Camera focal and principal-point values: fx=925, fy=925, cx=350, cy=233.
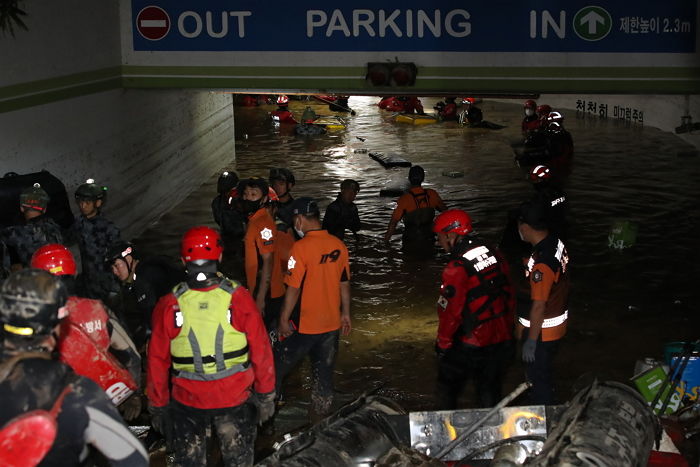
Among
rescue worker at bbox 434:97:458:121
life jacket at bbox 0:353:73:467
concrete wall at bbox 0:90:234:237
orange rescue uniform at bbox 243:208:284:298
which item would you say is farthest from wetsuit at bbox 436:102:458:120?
life jacket at bbox 0:353:73:467

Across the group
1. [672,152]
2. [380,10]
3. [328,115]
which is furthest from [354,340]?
[328,115]

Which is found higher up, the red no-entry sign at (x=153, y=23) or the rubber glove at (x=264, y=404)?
the red no-entry sign at (x=153, y=23)

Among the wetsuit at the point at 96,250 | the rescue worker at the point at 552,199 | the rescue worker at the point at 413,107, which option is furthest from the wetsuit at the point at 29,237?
the rescue worker at the point at 413,107

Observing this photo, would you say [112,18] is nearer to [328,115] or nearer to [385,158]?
[385,158]

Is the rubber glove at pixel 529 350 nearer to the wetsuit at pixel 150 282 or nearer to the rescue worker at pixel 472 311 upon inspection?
the rescue worker at pixel 472 311

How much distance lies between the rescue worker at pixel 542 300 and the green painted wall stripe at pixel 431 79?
6.07 meters

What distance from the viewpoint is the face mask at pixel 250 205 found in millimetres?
8211

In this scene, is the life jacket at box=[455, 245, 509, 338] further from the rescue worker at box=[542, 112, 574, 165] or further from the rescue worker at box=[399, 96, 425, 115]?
the rescue worker at box=[399, 96, 425, 115]

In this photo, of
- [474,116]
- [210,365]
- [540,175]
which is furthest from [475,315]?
[474,116]

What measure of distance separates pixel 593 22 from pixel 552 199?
3.01 metres

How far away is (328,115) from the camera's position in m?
28.9

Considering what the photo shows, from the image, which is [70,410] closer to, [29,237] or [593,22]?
[29,237]

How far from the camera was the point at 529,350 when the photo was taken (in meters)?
6.73

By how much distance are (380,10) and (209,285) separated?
26.5 feet
